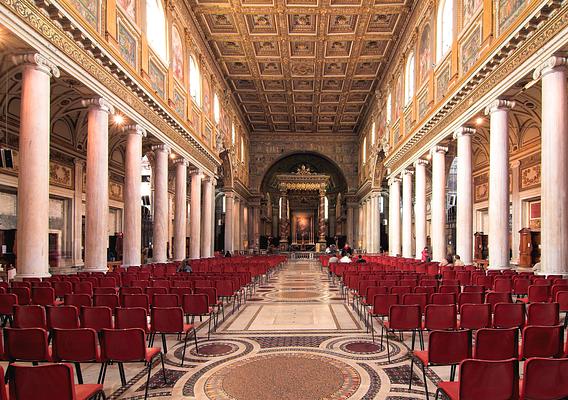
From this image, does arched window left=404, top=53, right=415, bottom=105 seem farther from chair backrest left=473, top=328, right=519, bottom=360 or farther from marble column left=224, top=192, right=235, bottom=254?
chair backrest left=473, top=328, right=519, bottom=360

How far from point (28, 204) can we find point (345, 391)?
8396mm

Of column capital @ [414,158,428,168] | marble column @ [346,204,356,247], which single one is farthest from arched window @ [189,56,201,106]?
marble column @ [346,204,356,247]

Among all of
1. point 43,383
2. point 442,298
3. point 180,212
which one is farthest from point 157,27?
point 43,383

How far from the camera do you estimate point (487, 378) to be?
11.1ft

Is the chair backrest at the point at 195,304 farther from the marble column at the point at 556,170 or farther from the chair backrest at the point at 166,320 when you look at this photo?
the marble column at the point at 556,170

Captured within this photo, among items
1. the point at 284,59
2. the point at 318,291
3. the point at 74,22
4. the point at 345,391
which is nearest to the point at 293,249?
the point at 284,59

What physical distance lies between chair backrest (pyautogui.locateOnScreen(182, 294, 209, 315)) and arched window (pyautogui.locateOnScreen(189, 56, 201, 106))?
715 inches

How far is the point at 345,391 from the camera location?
195 inches

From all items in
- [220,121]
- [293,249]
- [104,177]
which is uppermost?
[220,121]

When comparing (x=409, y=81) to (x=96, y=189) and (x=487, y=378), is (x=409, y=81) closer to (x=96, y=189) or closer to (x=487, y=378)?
(x=96, y=189)

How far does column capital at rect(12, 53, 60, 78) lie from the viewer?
999 cm

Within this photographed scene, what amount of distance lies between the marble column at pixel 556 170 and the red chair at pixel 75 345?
A: 404 inches

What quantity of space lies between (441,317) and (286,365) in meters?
2.26

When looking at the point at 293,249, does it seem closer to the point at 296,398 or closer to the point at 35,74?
the point at 35,74
